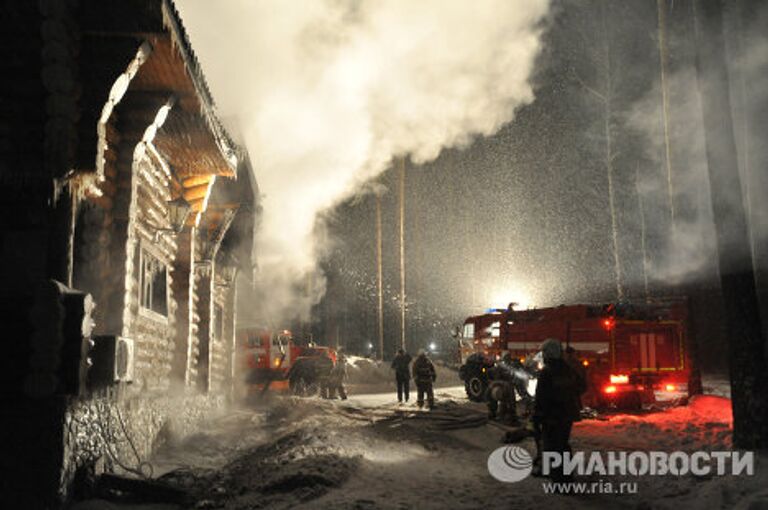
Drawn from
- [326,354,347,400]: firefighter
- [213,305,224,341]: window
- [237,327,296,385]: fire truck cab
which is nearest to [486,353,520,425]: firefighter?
[326,354,347,400]: firefighter

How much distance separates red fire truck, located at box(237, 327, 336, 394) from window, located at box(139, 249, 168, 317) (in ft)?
35.9

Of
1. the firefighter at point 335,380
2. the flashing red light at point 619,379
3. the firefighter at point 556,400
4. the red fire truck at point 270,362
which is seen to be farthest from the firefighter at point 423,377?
the firefighter at point 556,400

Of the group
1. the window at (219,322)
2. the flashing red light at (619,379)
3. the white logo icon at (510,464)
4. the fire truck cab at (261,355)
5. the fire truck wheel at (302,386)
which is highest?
the window at (219,322)

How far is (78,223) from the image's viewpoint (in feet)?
24.9

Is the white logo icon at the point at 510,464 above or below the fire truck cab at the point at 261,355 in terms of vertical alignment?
below

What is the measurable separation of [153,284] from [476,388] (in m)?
10.9

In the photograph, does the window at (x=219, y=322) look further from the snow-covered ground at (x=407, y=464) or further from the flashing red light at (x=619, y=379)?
the flashing red light at (x=619, y=379)

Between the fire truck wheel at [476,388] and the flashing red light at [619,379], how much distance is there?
4.49m

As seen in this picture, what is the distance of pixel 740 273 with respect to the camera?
25.7 ft

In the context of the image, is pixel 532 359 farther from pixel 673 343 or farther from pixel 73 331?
pixel 73 331

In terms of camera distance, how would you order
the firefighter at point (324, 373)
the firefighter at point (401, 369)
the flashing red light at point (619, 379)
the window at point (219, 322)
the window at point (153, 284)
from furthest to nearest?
1. the firefighter at point (324, 373)
2. the firefighter at point (401, 369)
3. the window at point (219, 322)
4. the flashing red light at point (619, 379)
5. the window at point (153, 284)

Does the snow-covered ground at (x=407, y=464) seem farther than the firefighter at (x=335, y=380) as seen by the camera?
No

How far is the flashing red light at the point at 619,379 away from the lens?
47.4 feet

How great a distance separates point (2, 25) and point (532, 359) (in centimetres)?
1317
